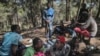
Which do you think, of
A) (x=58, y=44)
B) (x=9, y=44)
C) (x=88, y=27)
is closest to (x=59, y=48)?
(x=58, y=44)

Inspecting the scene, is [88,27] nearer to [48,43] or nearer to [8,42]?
[48,43]

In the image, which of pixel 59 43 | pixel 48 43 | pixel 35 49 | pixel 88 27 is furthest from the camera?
pixel 88 27

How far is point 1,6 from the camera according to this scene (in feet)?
97.0

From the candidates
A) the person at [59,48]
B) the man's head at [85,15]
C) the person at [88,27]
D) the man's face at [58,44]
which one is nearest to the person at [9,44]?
the person at [59,48]

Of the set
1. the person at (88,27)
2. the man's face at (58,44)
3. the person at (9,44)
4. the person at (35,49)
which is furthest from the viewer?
the person at (88,27)

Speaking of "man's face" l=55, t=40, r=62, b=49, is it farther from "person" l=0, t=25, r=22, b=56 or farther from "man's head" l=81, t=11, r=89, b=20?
"man's head" l=81, t=11, r=89, b=20

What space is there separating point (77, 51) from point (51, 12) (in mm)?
6260

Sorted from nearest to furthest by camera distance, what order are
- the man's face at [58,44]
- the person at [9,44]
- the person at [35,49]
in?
the person at [35,49]
the man's face at [58,44]
the person at [9,44]

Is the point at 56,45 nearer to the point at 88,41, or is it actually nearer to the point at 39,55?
the point at 39,55

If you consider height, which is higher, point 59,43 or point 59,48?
point 59,43

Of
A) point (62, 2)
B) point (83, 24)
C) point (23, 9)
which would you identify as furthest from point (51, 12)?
point (62, 2)

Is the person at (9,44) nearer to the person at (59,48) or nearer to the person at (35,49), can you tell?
the person at (59,48)

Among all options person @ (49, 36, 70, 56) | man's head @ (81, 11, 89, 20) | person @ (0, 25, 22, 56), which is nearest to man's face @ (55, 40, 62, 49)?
person @ (49, 36, 70, 56)

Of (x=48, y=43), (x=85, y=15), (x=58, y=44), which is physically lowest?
(x=48, y=43)
